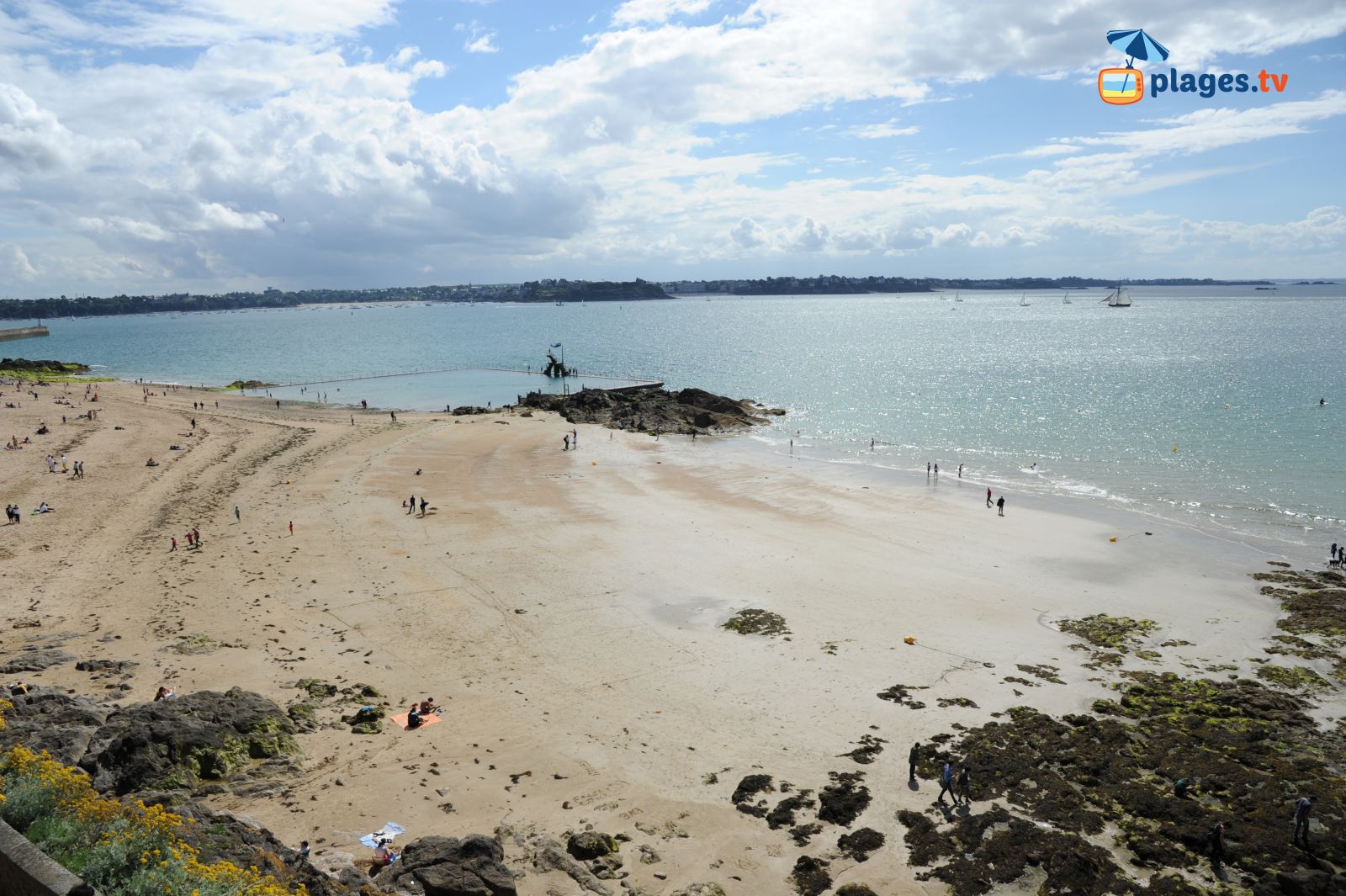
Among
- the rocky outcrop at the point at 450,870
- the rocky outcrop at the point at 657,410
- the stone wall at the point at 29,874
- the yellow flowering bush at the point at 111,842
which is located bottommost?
the rocky outcrop at the point at 450,870

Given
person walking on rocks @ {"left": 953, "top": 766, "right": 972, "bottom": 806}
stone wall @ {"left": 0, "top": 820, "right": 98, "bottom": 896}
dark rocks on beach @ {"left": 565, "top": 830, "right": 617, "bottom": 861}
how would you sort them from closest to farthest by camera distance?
stone wall @ {"left": 0, "top": 820, "right": 98, "bottom": 896}
dark rocks on beach @ {"left": 565, "top": 830, "right": 617, "bottom": 861}
person walking on rocks @ {"left": 953, "top": 766, "right": 972, "bottom": 806}

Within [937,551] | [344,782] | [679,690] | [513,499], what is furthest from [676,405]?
[344,782]

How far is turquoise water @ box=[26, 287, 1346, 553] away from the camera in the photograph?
3950 centimetres

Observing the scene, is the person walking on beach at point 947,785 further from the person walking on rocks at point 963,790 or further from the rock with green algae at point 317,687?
the rock with green algae at point 317,687

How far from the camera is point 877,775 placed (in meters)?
15.3

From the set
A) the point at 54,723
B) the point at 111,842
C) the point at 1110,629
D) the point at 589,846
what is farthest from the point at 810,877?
the point at 1110,629

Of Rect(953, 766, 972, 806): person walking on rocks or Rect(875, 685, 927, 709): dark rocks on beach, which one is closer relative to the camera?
Rect(953, 766, 972, 806): person walking on rocks

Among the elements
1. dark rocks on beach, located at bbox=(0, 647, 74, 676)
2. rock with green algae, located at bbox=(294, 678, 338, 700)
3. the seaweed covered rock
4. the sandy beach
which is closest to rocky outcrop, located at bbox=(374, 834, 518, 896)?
the sandy beach

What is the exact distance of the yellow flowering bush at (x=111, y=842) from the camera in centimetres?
759

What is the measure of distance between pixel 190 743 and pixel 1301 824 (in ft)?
65.5

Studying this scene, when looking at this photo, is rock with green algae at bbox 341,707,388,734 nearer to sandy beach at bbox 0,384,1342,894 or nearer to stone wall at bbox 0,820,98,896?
sandy beach at bbox 0,384,1342,894

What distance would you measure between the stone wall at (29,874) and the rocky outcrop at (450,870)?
15.0ft

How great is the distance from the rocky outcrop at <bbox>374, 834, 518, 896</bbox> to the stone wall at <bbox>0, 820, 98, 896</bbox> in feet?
15.0

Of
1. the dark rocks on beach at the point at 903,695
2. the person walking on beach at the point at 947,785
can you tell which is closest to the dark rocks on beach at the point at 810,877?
the person walking on beach at the point at 947,785
